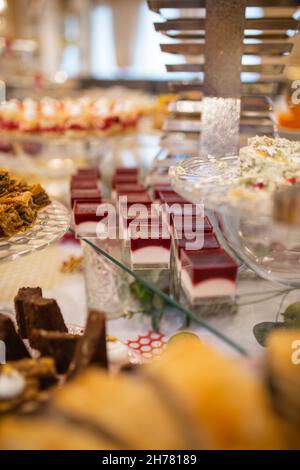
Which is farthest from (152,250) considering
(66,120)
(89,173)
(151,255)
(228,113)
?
(66,120)

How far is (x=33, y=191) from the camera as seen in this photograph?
59.1 inches

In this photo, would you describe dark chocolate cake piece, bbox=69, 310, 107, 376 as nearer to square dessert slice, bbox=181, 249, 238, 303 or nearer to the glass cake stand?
square dessert slice, bbox=181, 249, 238, 303

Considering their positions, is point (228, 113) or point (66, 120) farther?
point (66, 120)

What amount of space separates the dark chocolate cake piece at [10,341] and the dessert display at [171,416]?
1.27 feet

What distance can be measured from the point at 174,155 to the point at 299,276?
1041mm

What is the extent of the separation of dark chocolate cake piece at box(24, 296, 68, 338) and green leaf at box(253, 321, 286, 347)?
45 centimetres

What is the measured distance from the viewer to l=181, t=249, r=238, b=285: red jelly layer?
998 millimetres

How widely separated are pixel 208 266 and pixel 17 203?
2.04ft

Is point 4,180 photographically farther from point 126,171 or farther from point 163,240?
point 126,171

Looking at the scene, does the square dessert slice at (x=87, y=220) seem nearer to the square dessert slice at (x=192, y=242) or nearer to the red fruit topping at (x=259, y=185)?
the square dessert slice at (x=192, y=242)

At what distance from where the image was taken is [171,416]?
1.97 ft

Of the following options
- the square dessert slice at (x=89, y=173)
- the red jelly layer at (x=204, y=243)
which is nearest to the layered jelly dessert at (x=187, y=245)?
the red jelly layer at (x=204, y=243)

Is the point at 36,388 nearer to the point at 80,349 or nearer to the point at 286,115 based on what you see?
the point at 80,349

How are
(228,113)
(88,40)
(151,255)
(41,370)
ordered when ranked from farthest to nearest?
(88,40), (228,113), (151,255), (41,370)
